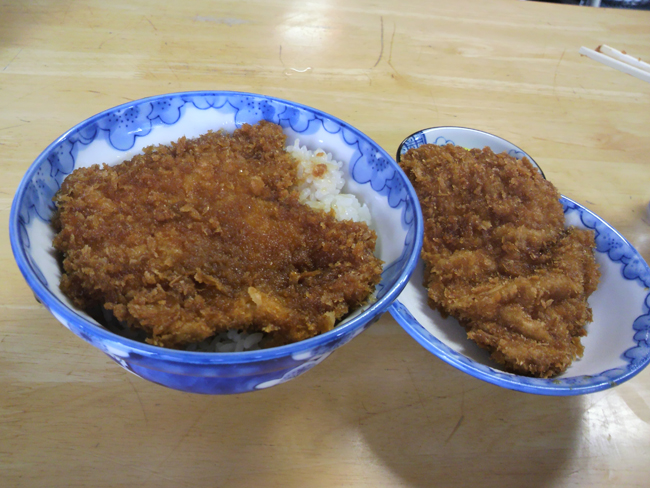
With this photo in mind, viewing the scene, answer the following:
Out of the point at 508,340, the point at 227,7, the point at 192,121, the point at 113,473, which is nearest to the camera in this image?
the point at 113,473

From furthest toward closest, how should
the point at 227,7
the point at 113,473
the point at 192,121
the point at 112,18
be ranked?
the point at 227,7, the point at 112,18, the point at 192,121, the point at 113,473

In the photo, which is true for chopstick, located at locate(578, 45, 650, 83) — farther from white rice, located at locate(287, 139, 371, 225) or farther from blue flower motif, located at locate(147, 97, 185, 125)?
blue flower motif, located at locate(147, 97, 185, 125)

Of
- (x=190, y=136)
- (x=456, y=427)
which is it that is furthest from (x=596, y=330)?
(x=190, y=136)

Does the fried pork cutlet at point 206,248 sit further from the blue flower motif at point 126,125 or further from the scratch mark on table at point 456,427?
the scratch mark on table at point 456,427

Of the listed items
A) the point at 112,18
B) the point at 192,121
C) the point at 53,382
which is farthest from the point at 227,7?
the point at 53,382

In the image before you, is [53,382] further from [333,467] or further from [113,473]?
[333,467]

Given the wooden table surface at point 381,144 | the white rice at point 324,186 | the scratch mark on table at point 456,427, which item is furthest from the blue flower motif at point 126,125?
→ the scratch mark on table at point 456,427
